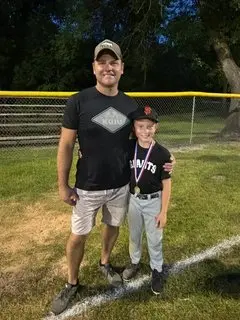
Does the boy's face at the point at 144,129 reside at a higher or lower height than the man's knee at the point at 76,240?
higher

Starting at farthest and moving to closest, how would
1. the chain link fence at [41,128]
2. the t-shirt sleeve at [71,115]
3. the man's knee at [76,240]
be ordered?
the chain link fence at [41,128]
the man's knee at [76,240]
the t-shirt sleeve at [71,115]

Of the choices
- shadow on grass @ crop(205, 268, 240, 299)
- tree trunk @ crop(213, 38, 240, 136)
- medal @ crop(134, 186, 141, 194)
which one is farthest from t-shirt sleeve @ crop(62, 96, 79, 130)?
tree trunk @ crop(213, 38, 240, 136)

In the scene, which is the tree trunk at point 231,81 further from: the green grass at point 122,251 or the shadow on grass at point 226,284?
the shadow on grass at point 226,284

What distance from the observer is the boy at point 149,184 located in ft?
11.3

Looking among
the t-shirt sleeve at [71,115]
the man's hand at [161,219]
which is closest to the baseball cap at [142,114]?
the t-shirt sleeve at [71,115]

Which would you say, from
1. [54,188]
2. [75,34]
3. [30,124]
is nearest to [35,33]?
[75,34]

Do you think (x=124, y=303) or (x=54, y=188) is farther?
(x=54, y=188)

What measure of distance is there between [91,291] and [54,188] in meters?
3.31

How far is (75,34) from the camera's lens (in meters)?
16.6

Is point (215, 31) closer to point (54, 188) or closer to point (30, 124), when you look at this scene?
point (30, 124)

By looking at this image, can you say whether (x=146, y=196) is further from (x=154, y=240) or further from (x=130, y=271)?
(x=130, y=271)

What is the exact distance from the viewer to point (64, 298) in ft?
11.5

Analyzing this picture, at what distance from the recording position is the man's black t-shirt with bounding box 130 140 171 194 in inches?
138

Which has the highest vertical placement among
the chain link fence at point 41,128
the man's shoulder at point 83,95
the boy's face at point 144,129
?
the man's shoulder at point 83,95
